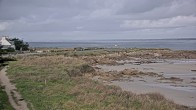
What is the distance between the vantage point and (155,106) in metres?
24.2

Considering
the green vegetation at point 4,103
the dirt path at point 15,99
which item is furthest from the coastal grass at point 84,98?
the green vegetation at point 4,103

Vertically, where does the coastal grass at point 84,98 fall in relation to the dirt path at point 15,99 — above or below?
above

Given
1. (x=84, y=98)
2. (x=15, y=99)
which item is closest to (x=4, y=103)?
(x=15, y=99)

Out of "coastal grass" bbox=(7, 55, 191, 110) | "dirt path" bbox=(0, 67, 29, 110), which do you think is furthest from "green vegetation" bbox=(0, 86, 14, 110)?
"coastal grass" bbox=(7, 55, 191, 110)

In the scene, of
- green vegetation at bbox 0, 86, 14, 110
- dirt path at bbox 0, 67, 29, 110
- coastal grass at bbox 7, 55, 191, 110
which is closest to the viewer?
coastal grass at bbox 7, 55, 191, 110

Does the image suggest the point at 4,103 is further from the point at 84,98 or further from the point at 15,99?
the point at 84,98

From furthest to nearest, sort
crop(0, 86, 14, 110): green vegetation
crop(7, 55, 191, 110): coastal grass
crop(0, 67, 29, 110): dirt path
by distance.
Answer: crop(0, 67, 29, 110): dirt path → crop(0, 86, 14, 110): green vegetation → crop(7, 55, 191, 110): coastal grass

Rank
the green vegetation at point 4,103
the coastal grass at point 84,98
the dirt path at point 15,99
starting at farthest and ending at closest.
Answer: the dirt path at point 15,99, the green vegetation at point 4,103, the coastal grass at point 84,98

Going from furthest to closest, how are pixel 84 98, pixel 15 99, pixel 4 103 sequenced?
pixel 15 99, pixel 84 98, pixel 4 103

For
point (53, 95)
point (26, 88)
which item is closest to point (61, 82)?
point (26, 88)

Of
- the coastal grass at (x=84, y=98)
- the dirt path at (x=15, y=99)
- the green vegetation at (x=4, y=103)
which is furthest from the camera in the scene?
→ the dirt path at (x=15, y=99)

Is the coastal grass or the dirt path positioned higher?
the coastal grass

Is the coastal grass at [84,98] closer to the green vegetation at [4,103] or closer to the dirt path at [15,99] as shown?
the dirt path at [15,99]

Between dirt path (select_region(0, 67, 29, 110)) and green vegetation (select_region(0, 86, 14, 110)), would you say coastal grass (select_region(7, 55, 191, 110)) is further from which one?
green vegetation (select_region(0, 86, 14, 110))
